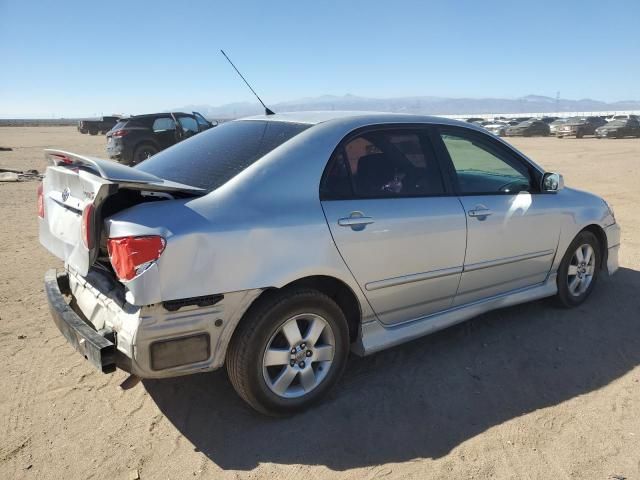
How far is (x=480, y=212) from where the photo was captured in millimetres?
3562

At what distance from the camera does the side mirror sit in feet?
13.3

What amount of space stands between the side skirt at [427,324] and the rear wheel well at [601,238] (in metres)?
0.70

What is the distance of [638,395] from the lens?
10.5ft

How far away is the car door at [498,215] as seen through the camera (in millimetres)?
3592

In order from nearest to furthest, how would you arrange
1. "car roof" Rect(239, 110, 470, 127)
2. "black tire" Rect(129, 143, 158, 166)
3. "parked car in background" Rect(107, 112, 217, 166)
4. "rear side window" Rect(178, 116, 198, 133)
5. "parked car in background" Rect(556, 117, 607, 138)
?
1. "car roof" Rect(239, 110, 470, 127)
2. "parked car in background" Rect(107, 112, 217, 166)
3. "black tire" Rect(129, 143, 158, 166)
4. "rear side window" Rect(178, 116, 198, 133)
5. "parked car in background" Rect(556, 117, 607, 138)

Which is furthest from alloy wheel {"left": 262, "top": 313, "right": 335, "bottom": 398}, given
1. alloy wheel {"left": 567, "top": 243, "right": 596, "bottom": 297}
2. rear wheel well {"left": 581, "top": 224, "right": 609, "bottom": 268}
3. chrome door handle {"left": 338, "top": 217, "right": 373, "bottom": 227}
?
rear wheel well {"left": 581, "top": 224, "right": 609, "bottom": 268}

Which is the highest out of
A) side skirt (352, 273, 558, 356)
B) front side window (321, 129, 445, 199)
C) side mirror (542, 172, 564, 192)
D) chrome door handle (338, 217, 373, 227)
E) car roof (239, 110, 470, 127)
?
car roof (239, 110, 470, 127)

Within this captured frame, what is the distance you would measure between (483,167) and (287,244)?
79.1 inches

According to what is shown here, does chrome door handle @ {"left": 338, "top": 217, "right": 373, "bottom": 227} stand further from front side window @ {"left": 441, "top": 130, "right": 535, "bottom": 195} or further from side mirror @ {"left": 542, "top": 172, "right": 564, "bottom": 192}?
side mirror @ {"left": 542, "top": 172, "right": 564, "bottom": 192}

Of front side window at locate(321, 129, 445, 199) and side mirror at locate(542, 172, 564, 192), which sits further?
side mirror at locate(542, 172, 564, 192)

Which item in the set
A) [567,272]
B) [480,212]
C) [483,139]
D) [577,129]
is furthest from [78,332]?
[577,129]

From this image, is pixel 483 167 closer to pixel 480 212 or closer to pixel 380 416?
pixel 480 212

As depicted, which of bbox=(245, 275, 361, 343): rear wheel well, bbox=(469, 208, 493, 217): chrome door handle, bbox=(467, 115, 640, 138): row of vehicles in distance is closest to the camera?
bbox=(245, 275, 361, 343): rear wheel well

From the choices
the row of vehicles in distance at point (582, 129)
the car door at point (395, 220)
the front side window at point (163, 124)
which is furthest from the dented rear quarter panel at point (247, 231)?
the row of vehicles in distance at point (582, 129)
